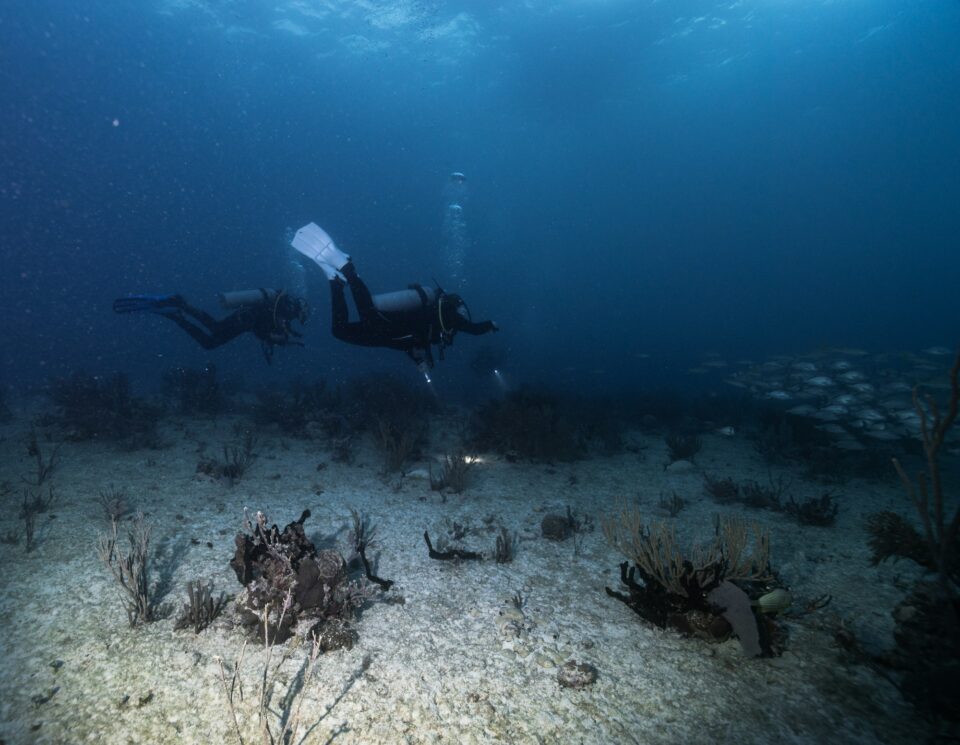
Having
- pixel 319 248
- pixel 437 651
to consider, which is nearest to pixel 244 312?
pixel 319 248

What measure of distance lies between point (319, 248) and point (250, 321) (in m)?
4.35

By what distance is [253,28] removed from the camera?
36.2 m

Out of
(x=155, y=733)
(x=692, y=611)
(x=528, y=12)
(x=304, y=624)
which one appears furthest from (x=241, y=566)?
(x=528, y=12)

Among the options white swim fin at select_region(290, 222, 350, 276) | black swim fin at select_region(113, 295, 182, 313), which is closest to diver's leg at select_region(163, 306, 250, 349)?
black swim fin at select_region(113, 295, 182, 313)

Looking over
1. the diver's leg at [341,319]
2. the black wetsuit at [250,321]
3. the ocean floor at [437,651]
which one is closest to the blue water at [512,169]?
the black wetsuit at [250,321]

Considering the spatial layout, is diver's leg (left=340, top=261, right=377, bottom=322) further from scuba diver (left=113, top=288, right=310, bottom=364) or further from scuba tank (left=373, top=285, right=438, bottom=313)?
scuba diver (left=113, top=288, right=310, bottom=364)

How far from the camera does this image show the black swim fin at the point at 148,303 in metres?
10.3

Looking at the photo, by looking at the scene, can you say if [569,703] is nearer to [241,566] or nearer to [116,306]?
[241,566]

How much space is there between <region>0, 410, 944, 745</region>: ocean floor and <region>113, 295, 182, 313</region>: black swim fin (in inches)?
213

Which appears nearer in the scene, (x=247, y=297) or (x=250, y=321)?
(x=247, y=297)

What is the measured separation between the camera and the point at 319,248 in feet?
26.3

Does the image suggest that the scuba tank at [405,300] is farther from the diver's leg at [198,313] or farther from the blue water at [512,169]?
the blue water at [512,169]

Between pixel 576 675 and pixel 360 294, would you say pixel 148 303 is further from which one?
pixel 576 675

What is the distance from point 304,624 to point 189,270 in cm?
20670
